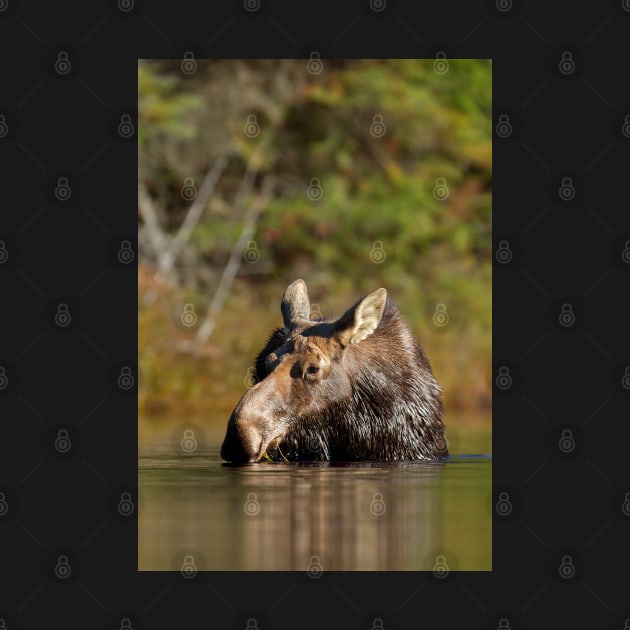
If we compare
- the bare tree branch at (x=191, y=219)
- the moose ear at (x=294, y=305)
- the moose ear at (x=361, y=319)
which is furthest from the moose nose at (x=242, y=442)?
the bare tree branch at (x=191, y=219)

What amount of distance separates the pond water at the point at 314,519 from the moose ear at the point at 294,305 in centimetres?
192

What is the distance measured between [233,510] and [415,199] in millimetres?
21643

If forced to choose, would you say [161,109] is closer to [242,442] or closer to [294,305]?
[294,305]

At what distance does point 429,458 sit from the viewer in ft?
47.3

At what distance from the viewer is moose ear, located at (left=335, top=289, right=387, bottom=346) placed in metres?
13.6

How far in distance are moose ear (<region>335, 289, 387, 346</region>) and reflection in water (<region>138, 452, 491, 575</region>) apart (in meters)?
1.61

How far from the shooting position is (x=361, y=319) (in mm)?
13695

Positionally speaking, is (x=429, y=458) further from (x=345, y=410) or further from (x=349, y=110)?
(x=349, y=110)

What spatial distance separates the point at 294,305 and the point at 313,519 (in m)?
4.80

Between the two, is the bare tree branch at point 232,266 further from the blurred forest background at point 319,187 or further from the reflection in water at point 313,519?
the reflection in water at point 313,519

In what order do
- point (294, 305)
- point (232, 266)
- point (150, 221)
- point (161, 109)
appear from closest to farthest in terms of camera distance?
point (294, 305), point (161, 109), point (150, 221), point (232, 266)

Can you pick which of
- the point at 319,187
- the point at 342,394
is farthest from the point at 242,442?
the point at 319,187

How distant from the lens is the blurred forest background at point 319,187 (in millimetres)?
28875

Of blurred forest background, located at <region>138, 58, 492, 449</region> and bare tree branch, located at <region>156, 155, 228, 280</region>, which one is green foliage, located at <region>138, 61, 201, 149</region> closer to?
blurred forest background, located at <region>138, 58, 492, 449</region>
